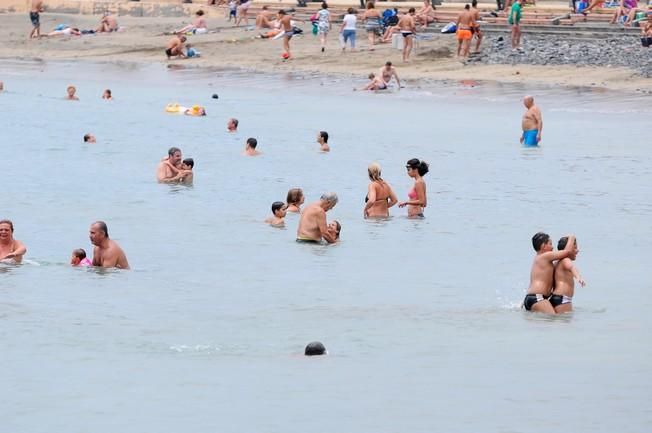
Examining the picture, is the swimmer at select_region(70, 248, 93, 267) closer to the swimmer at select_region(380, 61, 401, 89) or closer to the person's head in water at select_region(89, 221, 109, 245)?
the person's head in water at select_region(89, 221, 109, 245)

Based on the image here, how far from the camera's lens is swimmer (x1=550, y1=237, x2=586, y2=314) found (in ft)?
54.9

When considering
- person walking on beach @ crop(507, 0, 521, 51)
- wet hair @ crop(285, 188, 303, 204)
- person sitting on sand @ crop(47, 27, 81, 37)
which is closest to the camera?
wet hair @ crop(285, 188, 303, 204)

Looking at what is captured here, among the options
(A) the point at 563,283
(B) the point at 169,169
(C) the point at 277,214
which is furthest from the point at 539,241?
(B) the point at 169,169

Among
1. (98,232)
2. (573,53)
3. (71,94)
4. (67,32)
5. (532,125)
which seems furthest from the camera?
(67,32)

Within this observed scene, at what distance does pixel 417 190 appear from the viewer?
2325 cm

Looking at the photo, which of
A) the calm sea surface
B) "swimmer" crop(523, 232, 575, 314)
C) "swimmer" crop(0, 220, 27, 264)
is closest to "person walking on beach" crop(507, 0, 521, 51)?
the calm sea surface

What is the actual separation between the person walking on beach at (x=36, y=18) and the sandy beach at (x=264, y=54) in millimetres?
365

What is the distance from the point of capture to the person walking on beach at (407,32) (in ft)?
142

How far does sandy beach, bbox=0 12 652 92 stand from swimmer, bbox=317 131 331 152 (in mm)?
10659

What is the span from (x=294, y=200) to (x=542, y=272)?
22.6ft

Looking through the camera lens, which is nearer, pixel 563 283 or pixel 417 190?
pixel 563 283

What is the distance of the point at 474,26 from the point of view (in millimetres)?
42688

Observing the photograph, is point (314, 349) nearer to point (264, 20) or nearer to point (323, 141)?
point (323, 141)

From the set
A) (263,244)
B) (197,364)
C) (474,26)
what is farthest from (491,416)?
(474,26)
